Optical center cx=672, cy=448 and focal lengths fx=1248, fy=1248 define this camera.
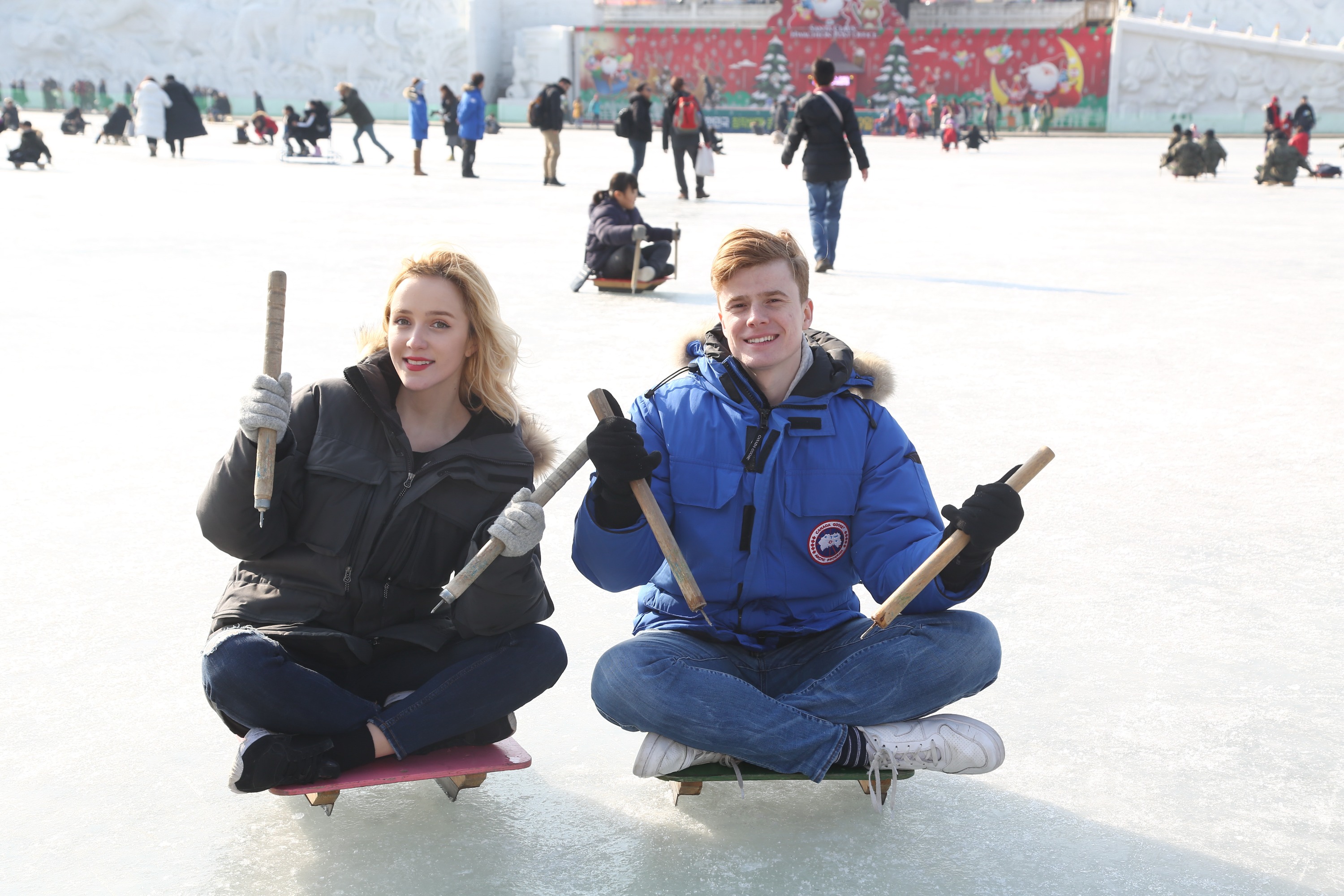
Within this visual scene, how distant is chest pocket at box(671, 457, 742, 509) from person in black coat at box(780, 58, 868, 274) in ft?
20.6

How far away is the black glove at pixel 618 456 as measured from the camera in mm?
2006

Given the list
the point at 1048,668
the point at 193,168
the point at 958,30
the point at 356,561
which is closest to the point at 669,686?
the point at 356,561

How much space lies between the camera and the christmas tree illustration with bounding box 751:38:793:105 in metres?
48.8

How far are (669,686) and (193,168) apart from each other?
18513 mm

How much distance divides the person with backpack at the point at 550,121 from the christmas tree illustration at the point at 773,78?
113 feet

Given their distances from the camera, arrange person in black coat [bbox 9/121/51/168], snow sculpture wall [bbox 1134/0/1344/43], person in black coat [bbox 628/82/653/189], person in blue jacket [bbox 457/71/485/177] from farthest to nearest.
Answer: snow sculpture wall [bbox 1134/0/1344/43]
person in black coat [bbox 9/121/51/168]
person in blue jacket [bbox 457/71/485/177]
person in black coat [bbox 628/82/653/189]

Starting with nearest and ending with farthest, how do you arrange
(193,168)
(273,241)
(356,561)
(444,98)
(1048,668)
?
(356,561)
(1048,668)
(273,241)
(193,168)
(444,98)

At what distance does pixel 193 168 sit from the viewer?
1850 centimetres

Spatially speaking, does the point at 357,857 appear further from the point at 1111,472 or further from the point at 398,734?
the point at 1111,472

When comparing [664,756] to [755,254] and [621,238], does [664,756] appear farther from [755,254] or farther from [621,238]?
[621,238]

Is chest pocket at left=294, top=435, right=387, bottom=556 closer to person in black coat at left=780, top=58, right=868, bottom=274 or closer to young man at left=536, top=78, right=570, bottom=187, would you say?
person in black coat at left=780, top=58, right=868, bottom=274

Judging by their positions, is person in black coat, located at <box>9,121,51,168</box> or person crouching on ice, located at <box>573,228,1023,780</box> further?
person in black coat, located at <box>9,121,51,168</box>

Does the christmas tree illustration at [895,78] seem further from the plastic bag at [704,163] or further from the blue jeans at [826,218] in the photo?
the blue jeans at [826,218]

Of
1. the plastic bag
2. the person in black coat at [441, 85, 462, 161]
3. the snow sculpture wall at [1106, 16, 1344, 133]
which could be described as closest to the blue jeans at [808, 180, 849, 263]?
the plastic bag
